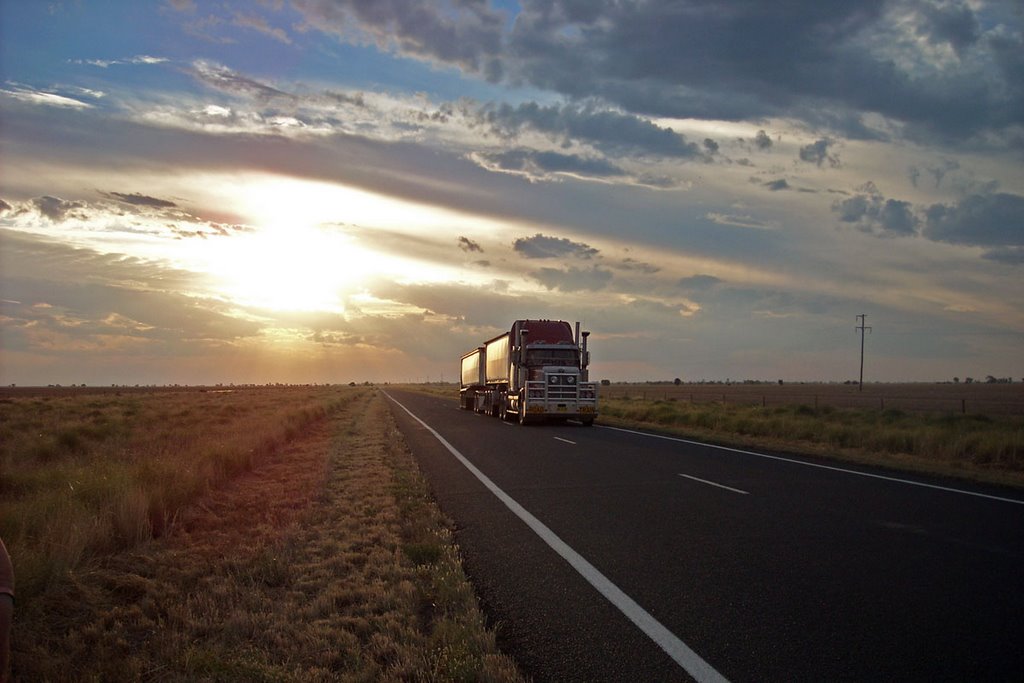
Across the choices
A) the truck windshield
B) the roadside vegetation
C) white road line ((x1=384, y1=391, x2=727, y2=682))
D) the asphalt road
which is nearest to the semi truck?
the truck windshield

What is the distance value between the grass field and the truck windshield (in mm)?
17666

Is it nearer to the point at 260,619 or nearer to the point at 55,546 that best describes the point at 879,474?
the point at 260,619

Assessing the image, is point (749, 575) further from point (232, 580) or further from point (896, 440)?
point (896, 440)

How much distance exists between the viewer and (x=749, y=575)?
23.0ft

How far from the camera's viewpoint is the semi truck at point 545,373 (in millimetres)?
30328

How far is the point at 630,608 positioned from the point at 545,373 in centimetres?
2426

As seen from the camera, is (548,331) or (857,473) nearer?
(857,473)

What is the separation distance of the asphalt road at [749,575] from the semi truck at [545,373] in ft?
52.7

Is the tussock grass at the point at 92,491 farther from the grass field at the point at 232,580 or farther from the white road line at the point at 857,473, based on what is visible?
the white road line at the point at 857,473

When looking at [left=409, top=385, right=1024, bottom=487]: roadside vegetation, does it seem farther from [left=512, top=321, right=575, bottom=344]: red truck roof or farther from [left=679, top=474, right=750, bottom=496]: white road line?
[left=679, top=474, right=750, bottom=496]: white road line

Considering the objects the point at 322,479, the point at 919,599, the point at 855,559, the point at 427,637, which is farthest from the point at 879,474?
the point at 427,637

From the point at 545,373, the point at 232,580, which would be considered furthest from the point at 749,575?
the point at 545,373

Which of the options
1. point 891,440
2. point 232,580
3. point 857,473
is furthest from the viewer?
point 891,440

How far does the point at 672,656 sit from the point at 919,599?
2.55 metres
